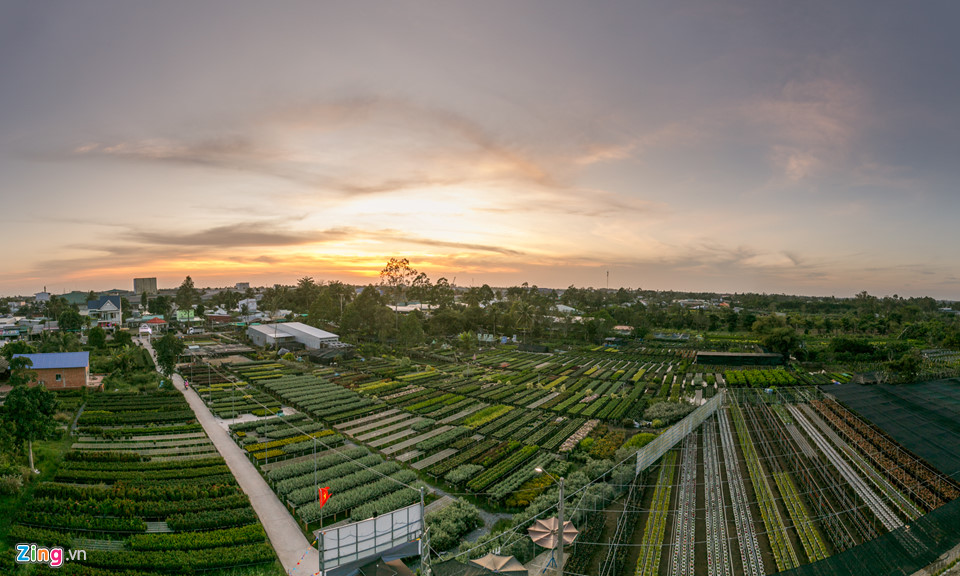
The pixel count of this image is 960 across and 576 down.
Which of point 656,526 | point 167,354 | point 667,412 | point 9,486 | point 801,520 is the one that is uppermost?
point 167,354

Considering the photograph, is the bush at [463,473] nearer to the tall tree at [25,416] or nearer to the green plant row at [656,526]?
the green plant row at [656,526]

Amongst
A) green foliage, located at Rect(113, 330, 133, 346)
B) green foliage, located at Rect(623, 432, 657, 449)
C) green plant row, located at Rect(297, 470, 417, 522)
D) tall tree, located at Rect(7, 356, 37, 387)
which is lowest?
green plant row, located at Rect(297, 470, 417, 522)

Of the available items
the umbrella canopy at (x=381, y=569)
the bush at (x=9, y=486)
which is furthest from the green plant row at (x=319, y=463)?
the umbrella canopy at (x=381, y=569)

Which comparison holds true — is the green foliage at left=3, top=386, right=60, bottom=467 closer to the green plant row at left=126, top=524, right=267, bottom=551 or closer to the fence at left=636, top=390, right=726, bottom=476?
the green plant row at left=126, top=524, right=267, bottom=551

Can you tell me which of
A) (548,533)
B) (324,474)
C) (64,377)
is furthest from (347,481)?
(64,377)

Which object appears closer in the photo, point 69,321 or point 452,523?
point 452,523

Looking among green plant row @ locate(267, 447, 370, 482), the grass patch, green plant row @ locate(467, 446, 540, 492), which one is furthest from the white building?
green plant row @ locate(467, 446, 540, 492)

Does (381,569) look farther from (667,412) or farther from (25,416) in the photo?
(667,412)
